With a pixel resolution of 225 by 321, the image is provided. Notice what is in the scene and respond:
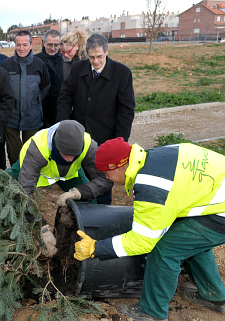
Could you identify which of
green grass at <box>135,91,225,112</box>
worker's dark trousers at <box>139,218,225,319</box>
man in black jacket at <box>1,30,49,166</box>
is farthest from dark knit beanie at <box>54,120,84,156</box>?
green grass at <box>135,91,225,112</box>

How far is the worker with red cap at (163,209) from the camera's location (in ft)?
7.28

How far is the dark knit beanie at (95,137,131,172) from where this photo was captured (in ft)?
7.26

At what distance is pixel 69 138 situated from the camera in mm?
2676

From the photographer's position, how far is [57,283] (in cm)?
303

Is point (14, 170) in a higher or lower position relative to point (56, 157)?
lower

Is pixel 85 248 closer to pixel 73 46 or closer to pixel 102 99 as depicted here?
pixel 102 99

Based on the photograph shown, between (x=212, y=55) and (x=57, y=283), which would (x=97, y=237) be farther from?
(x=212, y=55)

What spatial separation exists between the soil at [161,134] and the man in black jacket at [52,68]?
105 centimetres

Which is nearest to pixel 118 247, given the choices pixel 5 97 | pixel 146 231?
pixel 146 231

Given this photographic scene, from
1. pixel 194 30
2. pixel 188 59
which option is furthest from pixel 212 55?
pixel 194 30

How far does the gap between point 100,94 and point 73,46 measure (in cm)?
113

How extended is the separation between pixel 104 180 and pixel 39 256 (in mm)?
852

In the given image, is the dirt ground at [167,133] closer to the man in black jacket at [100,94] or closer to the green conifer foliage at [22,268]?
the green conifer foliage at [22,268]

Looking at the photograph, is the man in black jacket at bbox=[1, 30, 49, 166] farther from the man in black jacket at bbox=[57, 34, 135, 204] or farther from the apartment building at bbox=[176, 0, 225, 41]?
the apartment building at bbox=[176, 0, 225, 41]
